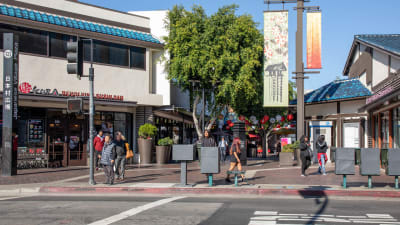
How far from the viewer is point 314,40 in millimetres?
21797

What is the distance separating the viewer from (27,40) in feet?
68.2

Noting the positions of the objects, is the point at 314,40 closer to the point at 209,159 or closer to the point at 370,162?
the point at 370,162

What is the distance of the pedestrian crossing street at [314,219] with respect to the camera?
8.13m

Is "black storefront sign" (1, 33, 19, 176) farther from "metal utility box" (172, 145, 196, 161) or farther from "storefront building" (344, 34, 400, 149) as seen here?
"storefront building" (344, 34, 400, 149)

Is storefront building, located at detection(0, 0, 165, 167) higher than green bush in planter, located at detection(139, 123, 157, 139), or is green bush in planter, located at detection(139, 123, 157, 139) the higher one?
storefront building, located at detection(0, 0, 165, 167)

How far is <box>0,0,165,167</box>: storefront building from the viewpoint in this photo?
20.7 metres

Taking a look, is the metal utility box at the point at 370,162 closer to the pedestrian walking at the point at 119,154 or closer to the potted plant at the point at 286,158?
the pedestrian walking at the point at 119,154

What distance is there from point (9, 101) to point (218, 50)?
11.5m

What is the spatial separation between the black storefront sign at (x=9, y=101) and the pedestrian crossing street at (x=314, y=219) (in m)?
12.5

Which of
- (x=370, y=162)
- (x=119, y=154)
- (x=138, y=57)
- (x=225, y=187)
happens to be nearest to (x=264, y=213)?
(x=225, y=187)

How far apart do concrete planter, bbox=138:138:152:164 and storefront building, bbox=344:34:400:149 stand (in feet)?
38.0

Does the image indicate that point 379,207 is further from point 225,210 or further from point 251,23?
point 251,23

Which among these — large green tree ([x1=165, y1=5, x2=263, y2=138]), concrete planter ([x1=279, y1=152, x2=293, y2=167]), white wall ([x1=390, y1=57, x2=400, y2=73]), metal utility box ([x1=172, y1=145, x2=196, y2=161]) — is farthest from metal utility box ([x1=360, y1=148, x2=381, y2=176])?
large green tree ([x1=165, y1=5, x2=263, y2=138])

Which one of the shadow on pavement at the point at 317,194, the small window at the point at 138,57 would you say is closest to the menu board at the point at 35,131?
the small window at the point at 138,57
